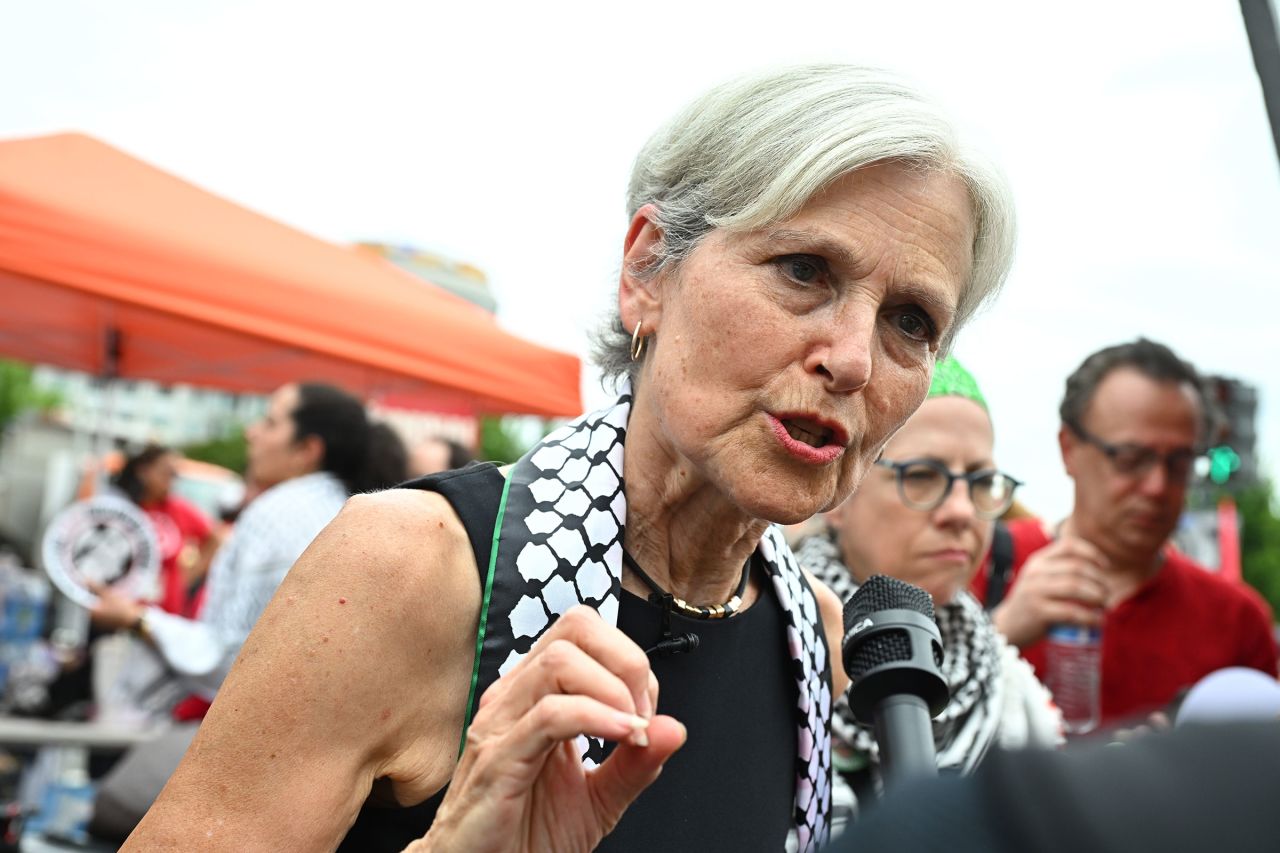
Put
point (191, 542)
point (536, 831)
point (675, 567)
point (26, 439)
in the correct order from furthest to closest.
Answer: point (26, 439)
point (191, 542)
point (675, 567)
point (536, 831)

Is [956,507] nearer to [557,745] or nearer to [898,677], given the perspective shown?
[898,677]

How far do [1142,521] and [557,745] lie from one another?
3045 millimetres

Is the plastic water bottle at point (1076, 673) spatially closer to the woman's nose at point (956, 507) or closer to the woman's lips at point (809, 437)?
the woman's nose at point (956, 507)

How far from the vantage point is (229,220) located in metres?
6.25

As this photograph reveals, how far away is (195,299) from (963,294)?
4696 mm

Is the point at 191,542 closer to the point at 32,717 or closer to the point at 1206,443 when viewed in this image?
the point at 32,717

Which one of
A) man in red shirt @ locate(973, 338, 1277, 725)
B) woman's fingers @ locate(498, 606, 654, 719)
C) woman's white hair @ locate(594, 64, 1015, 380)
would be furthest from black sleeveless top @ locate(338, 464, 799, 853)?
man in red shirt @ locate(973, 338, 1277, 725)

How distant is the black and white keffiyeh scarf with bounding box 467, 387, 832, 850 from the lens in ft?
5.09

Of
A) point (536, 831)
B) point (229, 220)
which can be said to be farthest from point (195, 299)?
point (536, 831)

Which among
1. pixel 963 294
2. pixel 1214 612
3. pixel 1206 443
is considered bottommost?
pixel 1214 612

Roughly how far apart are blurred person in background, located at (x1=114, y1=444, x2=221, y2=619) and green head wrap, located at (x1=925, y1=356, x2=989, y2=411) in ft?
20.8

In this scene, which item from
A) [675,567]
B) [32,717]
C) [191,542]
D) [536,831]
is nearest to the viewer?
[536,831]

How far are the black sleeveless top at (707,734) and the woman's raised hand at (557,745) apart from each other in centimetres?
27

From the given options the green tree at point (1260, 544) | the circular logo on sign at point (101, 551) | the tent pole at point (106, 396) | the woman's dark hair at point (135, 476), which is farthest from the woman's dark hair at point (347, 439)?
the green tree at point (1260, 544)
